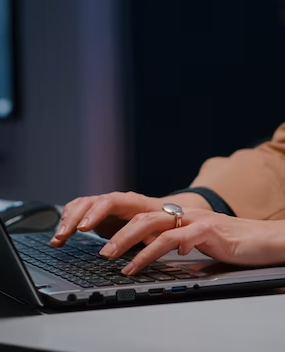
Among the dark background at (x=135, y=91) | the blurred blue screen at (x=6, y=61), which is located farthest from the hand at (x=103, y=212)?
the blurred blue screen at (x=6, y=61)

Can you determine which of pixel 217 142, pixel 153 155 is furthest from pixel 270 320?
pixel 153 155

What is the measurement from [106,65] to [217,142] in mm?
628

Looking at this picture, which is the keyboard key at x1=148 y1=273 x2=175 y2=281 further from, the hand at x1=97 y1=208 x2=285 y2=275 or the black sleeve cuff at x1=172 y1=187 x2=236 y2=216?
the black sleeve cuff at x1=172 y1=187 x2=236 y2=216

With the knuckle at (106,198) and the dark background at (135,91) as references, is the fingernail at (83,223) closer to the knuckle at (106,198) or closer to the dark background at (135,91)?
the knuckle at (106,198)

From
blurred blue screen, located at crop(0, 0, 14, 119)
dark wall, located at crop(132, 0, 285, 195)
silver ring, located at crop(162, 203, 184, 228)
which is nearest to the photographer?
silver ring, located at crop(162, 203, 184, 228)

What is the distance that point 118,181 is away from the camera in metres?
2.63

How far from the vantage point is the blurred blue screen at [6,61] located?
2.89 m

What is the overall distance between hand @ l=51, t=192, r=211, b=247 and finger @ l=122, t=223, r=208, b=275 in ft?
0.42

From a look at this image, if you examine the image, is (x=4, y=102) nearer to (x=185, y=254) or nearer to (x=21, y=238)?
(x=21, y=238)

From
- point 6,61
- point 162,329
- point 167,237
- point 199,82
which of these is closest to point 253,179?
point 167,237

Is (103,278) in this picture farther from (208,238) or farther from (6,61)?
(6,61)

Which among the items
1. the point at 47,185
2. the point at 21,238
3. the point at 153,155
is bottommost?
the point at 47,185

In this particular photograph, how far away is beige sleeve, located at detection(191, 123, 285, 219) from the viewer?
94cm

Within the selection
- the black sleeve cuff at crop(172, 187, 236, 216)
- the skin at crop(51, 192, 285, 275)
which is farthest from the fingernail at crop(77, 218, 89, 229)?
the black sleeve cuff at crop(172, 187, 236, 216)
